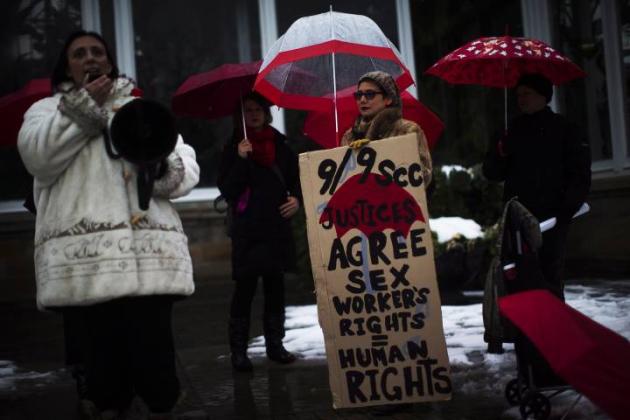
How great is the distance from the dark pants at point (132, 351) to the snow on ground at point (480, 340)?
167 centimetres

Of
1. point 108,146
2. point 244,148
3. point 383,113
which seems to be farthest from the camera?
point 244,148

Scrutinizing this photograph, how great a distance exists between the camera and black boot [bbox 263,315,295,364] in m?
6.27

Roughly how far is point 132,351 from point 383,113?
176 cm

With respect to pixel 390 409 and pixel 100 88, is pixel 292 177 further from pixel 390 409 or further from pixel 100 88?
pixel 100 88

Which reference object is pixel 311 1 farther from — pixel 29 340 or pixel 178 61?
pixel 29 340

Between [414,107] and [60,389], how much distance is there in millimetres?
2753

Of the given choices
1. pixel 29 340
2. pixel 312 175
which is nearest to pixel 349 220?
pixel 312 175

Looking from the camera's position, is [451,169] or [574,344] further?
[451,169]

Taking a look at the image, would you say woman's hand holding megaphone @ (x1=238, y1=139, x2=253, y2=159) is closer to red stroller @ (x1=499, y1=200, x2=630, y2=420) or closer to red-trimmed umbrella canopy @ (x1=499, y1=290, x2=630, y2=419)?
red stroller @ (x1=499, y1=200, x2=630, y2=420)

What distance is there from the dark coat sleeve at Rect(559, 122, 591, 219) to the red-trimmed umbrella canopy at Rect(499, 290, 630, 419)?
2.78 meters

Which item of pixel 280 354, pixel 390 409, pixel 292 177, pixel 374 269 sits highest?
pixel 292 177

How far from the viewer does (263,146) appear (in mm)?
6184

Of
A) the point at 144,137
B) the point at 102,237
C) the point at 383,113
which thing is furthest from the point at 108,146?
the point at 383,113

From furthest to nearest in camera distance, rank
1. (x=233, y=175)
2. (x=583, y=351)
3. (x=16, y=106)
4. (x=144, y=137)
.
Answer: (x=233, y=175) → (x=16, y=106) → (x=144, y=137) → (x=583, y=351)
